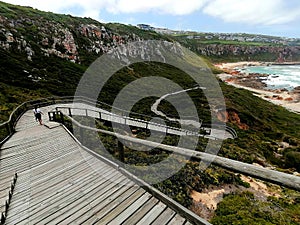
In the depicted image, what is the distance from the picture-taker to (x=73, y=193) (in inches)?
187

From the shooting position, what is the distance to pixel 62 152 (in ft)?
25.3

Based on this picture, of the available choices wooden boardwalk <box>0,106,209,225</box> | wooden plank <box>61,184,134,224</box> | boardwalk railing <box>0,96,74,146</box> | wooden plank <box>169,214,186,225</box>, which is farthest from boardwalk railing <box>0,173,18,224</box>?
boardwalk railing <box>0,96,74,146</box>

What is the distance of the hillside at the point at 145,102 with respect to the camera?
23.3 feet

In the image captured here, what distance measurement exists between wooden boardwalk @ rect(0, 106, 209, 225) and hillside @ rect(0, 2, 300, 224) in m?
1.94

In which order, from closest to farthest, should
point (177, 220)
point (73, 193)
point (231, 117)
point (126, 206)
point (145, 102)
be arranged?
point (177, 220), point (126, 206), point (73, 193), point (231, 117), point (145, 102)

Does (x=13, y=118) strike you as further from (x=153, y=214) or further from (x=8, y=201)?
(x=153, y=214)

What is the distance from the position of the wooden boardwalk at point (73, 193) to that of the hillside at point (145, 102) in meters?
1.94

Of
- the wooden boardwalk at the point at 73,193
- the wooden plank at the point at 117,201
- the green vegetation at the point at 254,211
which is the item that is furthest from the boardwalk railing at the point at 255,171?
the green vegetation at the point at 254,211

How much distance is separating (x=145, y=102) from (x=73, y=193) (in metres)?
28.4

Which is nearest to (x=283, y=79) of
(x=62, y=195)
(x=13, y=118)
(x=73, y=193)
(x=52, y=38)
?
(x=52, y=38)

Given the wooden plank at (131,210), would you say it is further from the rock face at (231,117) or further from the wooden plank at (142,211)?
the rock face at (231,117)

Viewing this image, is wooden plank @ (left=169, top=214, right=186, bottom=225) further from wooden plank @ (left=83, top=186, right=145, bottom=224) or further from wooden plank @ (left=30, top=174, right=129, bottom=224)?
wooden plank @ (left=30, top=174, right=129, bottom=224)

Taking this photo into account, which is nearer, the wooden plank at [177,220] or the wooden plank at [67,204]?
the wooden plank at [177,220]

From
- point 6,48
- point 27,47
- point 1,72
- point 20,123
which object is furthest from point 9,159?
point 27,47
